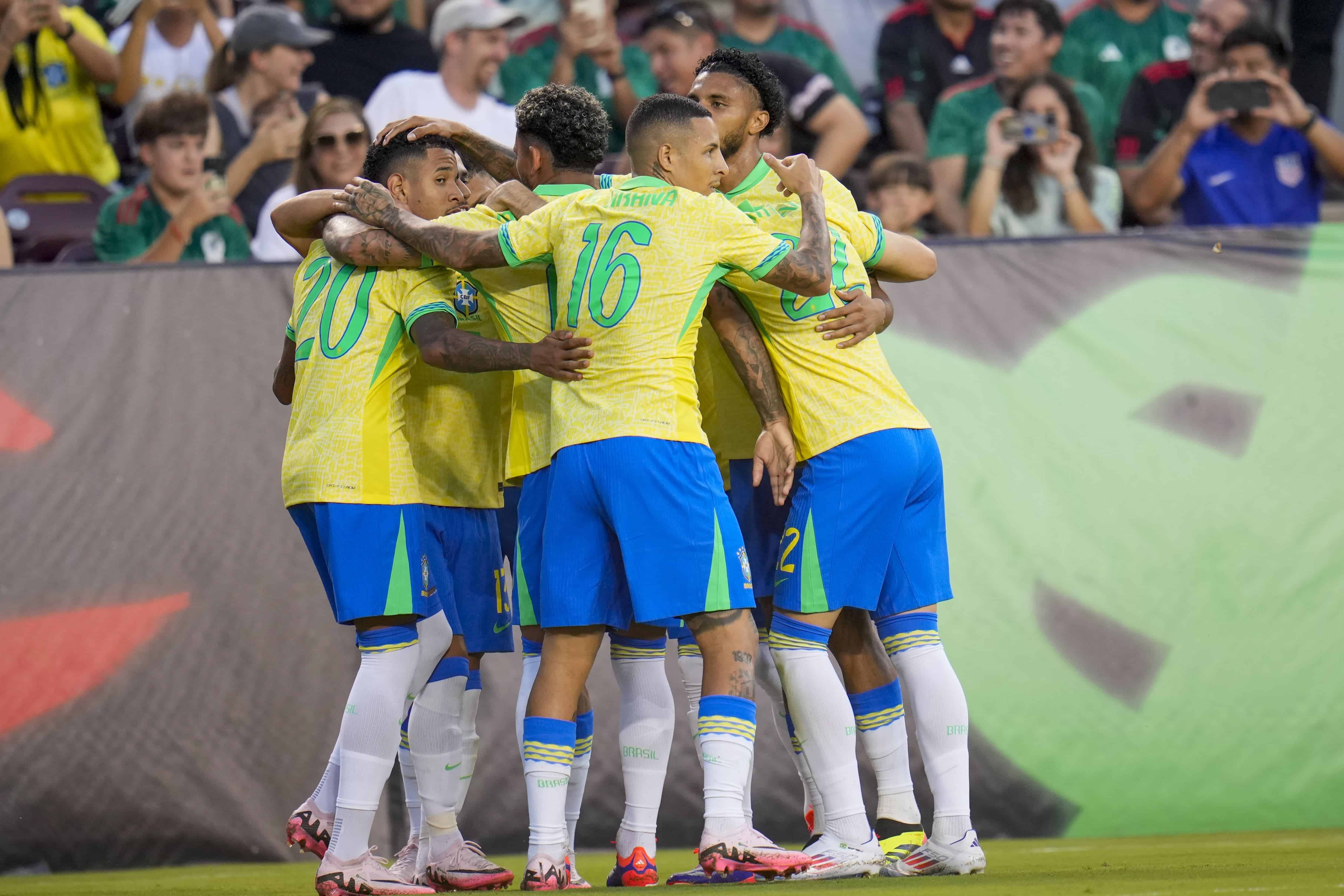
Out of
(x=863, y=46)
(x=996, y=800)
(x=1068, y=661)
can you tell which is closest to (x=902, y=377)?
(x=1068, y=661)

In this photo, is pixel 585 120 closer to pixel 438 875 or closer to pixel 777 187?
pixel 777 187

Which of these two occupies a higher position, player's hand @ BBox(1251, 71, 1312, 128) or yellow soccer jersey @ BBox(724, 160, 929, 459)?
player's hand @ BBox(1251, 71, 1312, 128)

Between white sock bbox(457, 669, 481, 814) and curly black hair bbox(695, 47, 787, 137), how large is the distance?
6.63ft

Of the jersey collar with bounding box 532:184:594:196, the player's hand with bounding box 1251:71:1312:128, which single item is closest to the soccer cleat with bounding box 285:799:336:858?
the jersey collar with bounding box 532:184:594:196

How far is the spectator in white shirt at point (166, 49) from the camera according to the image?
26.9 feet

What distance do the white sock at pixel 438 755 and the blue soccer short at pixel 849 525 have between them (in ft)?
3.64

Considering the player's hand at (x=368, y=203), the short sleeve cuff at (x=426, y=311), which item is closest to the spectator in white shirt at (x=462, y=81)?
the player's hand at (x=368, y=203)

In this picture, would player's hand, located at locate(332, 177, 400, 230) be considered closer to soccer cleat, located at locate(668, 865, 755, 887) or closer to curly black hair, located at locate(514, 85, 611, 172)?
curly black hair, located at locate(514, 85, 611, 172)

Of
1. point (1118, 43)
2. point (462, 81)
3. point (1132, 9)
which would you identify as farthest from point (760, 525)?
point (1132, 9)

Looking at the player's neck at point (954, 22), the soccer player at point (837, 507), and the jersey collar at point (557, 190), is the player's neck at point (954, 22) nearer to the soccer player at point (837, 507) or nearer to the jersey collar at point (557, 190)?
the soccer player at point (837, 507)

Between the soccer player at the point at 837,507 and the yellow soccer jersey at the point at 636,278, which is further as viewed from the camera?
the soccer player at the point at 837,507

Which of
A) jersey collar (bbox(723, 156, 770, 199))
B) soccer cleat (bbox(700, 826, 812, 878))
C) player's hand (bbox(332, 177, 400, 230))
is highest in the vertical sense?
jersey collar (bbox(723, 156, 770, 199))

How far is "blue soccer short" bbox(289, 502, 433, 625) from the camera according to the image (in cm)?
414

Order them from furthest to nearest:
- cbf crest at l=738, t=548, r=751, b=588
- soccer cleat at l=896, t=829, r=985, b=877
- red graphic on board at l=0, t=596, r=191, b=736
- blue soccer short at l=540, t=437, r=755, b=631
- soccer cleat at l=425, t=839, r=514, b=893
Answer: red graphic on board at l=0, t=596, r=191, b=736 → soccer cleat at l=425, t=839, r=514, b=893 → soccer cleat at l=896, t=829, r=985, b=877 → cbf crest at l=738, t=548, r=751, b=588 → blue soccer short at l=540, t=437, r=755, b=631
